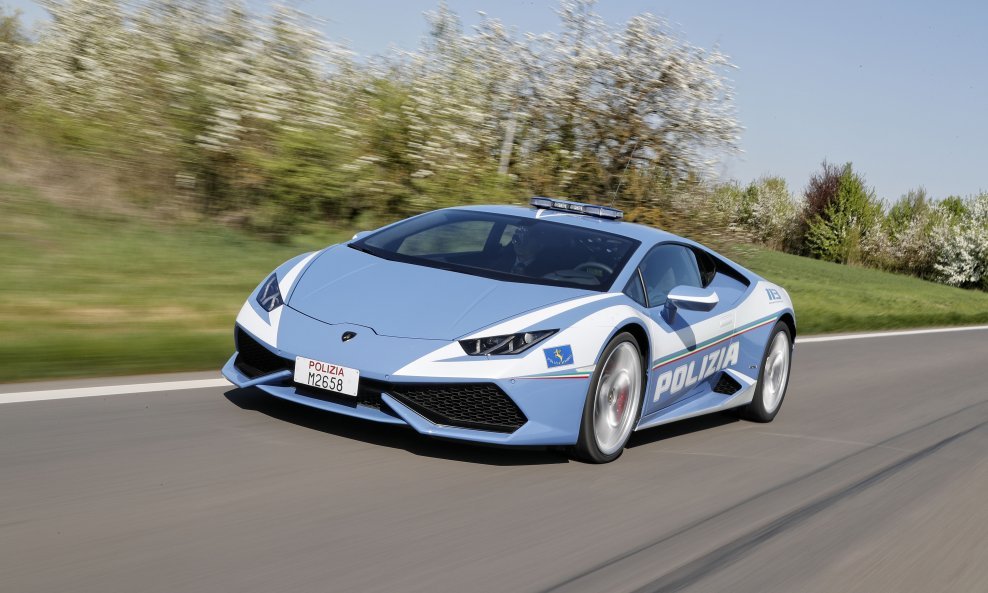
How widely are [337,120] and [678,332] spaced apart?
8738 mm

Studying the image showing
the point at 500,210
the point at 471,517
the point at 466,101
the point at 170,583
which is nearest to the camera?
the point at 170,583

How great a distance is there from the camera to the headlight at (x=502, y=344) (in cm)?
488

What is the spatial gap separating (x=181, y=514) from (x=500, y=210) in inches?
133

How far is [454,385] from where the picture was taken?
4777mm

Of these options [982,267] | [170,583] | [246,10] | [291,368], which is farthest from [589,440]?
[982,267]

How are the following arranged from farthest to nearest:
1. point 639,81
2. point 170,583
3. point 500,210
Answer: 1. point 639,81
2. point 500,210
3. point 170,583

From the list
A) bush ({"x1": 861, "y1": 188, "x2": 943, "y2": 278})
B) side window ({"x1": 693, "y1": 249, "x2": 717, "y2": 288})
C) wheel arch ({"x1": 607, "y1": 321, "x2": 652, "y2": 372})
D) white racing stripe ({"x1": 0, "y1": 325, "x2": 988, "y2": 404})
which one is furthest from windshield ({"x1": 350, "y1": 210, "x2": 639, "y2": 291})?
bush ({"x1": 861, "y1": 188, "x2": 943, "y2": 278})

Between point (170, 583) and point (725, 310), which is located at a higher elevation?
point (725, 310)

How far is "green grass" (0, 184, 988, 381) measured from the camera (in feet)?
20.5

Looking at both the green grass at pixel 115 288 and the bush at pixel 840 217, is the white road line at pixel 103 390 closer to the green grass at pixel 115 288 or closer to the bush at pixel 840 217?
the green grass at pixel 115 288

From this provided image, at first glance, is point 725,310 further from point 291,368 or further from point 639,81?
point 639,81

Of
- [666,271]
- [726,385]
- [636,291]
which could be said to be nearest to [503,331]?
[636,291]

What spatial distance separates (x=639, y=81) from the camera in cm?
1819

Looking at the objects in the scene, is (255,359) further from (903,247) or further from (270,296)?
(903,247)
